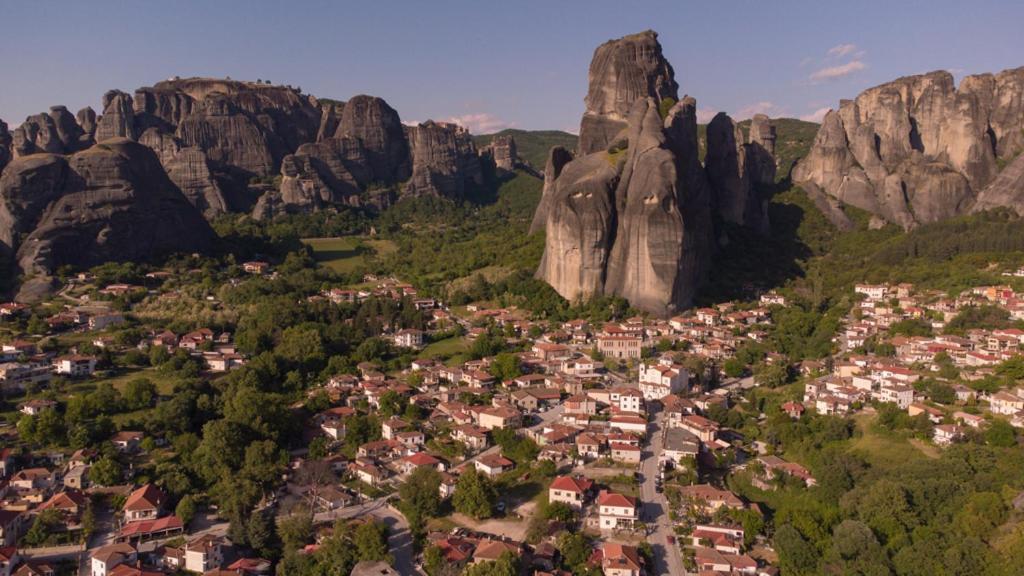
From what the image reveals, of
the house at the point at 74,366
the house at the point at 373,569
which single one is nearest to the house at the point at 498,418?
the house at the point at 373,569

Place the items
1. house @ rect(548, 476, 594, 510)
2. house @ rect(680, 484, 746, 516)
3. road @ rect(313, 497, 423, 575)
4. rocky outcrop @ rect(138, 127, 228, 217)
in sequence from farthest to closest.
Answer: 1. rocky outcrop @ rect(138, 127, 228, 217)
2. house @ rect(548, 476, 594, 510)
3. house @ rect(680, 484, 746, 516)
4. road @ rect(313, 497, 423, 575)

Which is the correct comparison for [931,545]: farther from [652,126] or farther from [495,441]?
[652,126]

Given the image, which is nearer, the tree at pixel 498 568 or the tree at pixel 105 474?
the tree at pixel 498 568

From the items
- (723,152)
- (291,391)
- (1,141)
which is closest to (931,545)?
(291,391)

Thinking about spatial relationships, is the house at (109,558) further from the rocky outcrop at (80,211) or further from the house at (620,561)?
the rocky outcrop at (80,211)

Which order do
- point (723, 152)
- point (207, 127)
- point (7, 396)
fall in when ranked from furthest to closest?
point (207, 127) → point (723, 152) → point (7, 396)

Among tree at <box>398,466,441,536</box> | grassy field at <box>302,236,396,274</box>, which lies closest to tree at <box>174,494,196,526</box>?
tree at <box>398,466,441,536</box>

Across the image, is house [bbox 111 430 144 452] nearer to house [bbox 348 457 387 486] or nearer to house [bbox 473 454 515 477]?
house [bbox 348 457 387 486]
